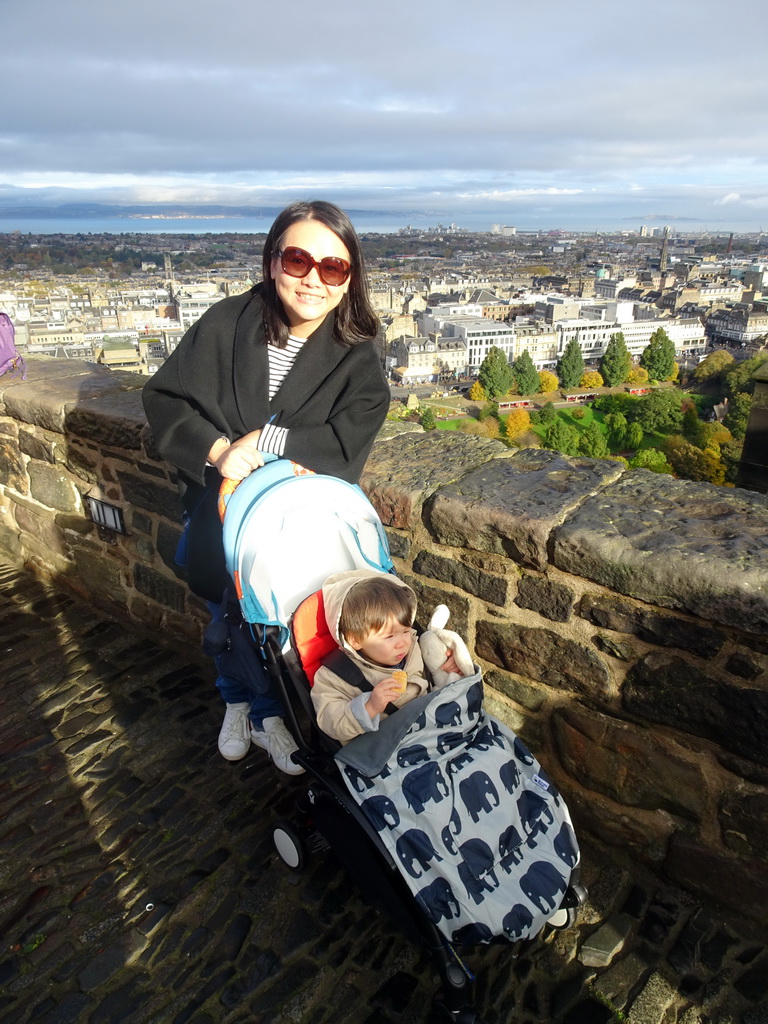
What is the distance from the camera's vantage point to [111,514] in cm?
304

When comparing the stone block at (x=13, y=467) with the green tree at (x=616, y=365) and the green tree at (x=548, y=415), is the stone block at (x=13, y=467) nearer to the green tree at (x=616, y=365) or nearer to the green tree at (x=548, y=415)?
the green tree at (x=548, y=415)

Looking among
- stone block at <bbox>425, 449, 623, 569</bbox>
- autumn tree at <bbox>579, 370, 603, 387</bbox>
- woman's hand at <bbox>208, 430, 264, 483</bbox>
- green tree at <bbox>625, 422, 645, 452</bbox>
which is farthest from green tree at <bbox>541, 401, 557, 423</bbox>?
woman's hand at <bbox>208, 430, 264, 483</bbox>

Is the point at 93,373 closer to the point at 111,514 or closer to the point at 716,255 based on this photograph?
the point at 111,514

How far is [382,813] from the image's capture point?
140 cm

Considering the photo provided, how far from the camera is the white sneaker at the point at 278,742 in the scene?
2.06 m

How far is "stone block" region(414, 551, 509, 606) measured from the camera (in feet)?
6.40

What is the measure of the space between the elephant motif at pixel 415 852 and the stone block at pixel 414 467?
94 centimetres

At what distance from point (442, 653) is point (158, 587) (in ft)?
5.69

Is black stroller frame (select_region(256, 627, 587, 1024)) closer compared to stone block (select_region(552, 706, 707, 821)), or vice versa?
black stroller frame (select_region(256, 627, 587, 1024))

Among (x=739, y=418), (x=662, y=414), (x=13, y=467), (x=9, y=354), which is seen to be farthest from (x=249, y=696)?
(x=662, y=414)

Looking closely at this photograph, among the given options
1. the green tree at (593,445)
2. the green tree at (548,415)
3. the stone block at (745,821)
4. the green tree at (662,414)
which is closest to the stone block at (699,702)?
the stone block at (745,821)

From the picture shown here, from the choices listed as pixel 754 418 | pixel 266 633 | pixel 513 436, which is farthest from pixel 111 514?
pixel 513 436

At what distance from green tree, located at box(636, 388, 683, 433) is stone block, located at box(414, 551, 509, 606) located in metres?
36.7

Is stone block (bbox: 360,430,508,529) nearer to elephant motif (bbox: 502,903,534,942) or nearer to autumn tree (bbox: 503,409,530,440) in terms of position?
elephant motif (bbox: 502,903,534,942)
